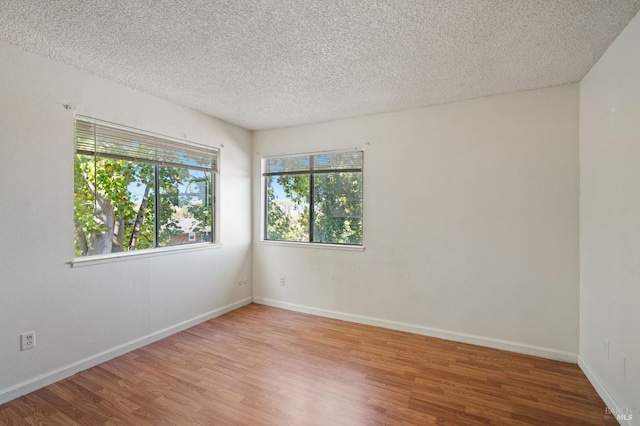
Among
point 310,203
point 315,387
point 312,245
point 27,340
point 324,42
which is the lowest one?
point 315,387

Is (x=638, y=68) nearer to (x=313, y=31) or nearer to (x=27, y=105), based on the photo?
(x=313, y=31)

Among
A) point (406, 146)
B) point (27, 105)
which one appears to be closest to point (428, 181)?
point (406, 146)

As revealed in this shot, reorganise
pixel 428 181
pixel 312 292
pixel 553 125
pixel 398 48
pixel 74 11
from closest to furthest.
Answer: pixel 74 11, pixel 398 48, pixel 553 125, pixel 428 181, pixel 312 292

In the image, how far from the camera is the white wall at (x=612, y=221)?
1.78 m

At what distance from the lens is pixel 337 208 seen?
387 cm

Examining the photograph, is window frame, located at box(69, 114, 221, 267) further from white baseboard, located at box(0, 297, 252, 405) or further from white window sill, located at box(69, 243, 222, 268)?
white baseboard, located at box(0, 297, 252, 405)

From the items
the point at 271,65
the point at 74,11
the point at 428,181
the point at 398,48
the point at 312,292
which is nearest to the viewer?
the point at 74,11

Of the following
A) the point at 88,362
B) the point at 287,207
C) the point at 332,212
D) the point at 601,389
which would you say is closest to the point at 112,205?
the point at 88,362

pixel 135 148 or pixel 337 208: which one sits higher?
pixel 135 148

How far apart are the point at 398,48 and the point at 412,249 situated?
2.09 metres

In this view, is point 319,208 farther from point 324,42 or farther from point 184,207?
point 324,42

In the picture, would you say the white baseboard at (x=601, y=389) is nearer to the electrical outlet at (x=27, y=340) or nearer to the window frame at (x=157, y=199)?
the window frame at (x=157, y=199)

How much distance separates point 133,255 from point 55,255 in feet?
2.02

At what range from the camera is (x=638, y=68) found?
1.76m
